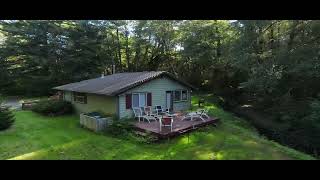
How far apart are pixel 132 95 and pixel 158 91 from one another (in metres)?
2.48

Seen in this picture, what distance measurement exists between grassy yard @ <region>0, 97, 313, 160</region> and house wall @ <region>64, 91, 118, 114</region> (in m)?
2.53

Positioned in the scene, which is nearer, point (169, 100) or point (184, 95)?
point (169, 100)

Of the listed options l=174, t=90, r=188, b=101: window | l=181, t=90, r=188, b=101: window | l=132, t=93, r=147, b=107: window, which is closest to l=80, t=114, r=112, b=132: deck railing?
l=132, t=93, r=147, b=107: window

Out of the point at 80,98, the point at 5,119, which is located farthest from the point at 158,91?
the point at 5,119

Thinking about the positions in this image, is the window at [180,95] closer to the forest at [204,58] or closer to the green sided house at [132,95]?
the green sided house at [132,95]

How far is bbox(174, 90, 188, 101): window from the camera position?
75.1ft

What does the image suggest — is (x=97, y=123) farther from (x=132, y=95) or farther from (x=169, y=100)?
(x=169, y=100)

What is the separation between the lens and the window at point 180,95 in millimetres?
22891

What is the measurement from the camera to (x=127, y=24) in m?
42.4

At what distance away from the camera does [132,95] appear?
1952 cm

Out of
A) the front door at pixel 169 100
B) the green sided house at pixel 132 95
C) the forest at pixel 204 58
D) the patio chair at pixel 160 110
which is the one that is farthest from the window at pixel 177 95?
the forest at pixel 204 58

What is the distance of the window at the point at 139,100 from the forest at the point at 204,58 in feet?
24.2

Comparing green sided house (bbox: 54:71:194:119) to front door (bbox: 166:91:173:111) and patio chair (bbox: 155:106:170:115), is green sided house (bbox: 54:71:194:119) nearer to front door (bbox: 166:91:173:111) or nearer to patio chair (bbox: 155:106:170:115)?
front door (bbox: 166:91:173:111)
